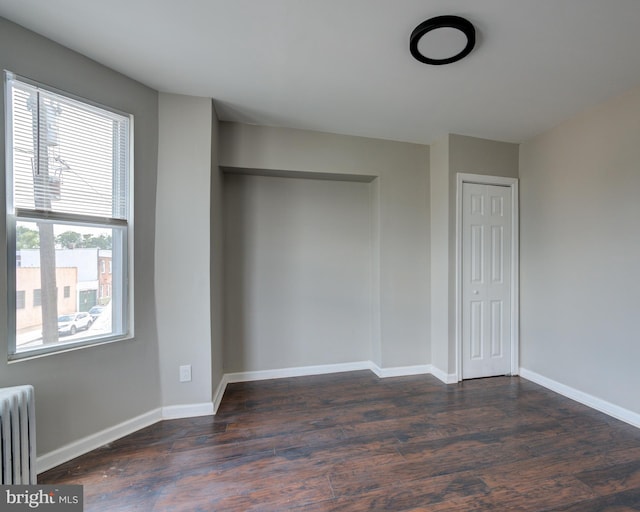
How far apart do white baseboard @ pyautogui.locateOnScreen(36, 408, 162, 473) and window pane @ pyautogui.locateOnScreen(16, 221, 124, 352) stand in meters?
0.67

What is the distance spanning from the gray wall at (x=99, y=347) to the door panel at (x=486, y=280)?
9.86 ft

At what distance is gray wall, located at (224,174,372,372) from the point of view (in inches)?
118

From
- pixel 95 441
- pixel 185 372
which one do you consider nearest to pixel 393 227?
pixel 185 372

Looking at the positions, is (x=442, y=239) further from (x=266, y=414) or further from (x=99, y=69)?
(x=99, y=69)

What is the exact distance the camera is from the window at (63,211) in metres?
1.62

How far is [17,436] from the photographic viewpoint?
136cm

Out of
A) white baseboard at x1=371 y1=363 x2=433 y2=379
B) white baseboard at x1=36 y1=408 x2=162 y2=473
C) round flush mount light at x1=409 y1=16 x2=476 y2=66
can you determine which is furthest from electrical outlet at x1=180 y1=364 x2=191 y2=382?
round flush mount light at x1=409 y1=16 x2=476 y2=66

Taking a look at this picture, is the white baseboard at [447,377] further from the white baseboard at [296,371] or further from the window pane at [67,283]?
the window pane at [67,283]

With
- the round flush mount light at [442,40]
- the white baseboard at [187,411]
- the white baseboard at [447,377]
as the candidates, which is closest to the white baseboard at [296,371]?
the white baseboard at [187,411]

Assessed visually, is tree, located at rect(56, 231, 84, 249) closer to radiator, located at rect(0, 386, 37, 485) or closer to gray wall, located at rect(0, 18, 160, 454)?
gray wall, located at rect(0, 18, 160, 454)

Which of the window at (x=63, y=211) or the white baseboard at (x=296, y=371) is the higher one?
the window at (x=63, y=211)

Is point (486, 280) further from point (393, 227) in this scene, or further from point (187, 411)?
point (187, 411)

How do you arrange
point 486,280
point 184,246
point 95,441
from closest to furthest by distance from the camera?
point 95,441
point 184,246
point 486,280

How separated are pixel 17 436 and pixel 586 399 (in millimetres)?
4050
